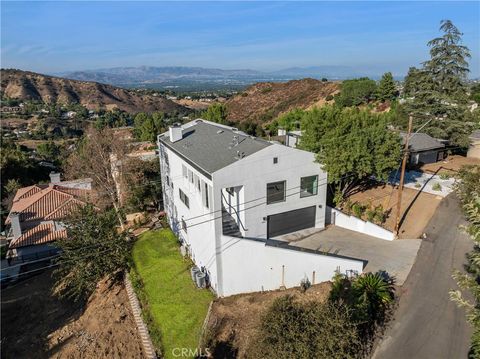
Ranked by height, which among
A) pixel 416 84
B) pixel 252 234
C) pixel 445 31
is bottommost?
pixel 252 234

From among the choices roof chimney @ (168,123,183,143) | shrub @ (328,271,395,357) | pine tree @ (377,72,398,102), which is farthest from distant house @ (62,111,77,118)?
shrub @ (328,271,395,357)

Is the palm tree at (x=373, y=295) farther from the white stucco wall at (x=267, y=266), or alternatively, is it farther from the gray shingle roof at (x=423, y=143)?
the gray shingle roof at (x=423, y=143)

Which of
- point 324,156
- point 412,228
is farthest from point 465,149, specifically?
point 324,156

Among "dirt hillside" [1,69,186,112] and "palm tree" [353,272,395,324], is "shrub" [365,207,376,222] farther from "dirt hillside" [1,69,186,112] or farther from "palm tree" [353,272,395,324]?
"dirt hillside" [1,69,186,112]

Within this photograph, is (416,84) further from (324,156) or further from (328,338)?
(328,338)

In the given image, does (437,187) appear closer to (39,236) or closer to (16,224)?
(39,236)

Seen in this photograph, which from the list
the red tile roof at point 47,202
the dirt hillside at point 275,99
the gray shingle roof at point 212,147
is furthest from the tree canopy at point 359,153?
the dirt hillside at point 275,99
